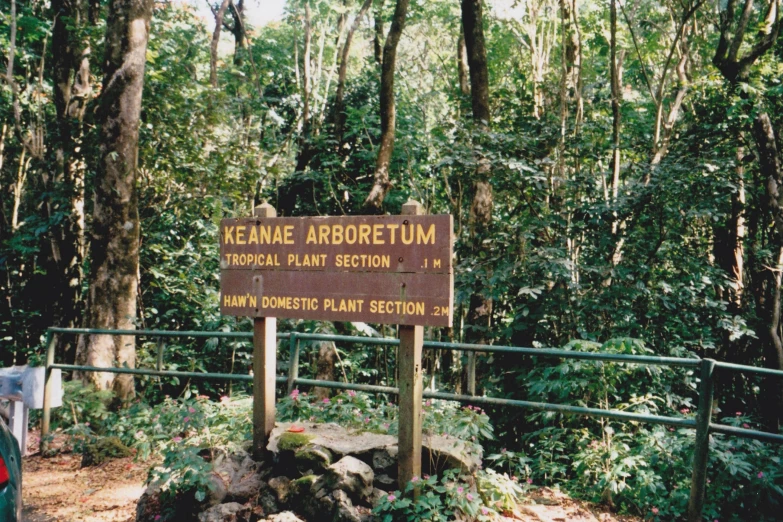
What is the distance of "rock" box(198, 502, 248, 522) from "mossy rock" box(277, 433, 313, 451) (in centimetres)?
50

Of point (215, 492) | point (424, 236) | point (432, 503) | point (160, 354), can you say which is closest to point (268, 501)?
point (215, 492)

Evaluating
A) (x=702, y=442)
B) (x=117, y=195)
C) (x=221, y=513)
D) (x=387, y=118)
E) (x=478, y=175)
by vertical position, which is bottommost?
(x=221, y=513)

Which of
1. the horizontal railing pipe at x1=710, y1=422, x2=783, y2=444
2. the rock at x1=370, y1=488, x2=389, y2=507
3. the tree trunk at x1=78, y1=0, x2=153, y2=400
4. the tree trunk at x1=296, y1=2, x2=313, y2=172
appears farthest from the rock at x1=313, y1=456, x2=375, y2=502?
the tree trunk at x1=296, y1=2, x2=313, y2=172

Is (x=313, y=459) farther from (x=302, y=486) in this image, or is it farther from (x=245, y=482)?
(x=245, y=482)

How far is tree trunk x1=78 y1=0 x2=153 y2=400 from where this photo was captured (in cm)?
768

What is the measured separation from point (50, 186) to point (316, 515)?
8782mm

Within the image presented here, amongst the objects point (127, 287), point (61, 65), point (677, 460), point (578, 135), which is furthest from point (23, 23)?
point (677, 460)

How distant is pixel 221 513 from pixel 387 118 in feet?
26.0

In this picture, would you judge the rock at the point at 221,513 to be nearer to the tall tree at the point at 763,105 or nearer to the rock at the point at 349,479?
the rock at the point at 349,479

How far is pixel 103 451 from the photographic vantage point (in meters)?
6.25

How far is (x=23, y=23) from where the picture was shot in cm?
1173

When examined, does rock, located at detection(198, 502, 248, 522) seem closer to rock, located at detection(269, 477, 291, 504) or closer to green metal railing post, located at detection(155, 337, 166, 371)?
rock, located at detection(269, 477, 291, 504)

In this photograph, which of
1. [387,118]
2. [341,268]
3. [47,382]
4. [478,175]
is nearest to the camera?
[341,268]

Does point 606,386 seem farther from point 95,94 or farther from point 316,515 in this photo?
point 95,94
